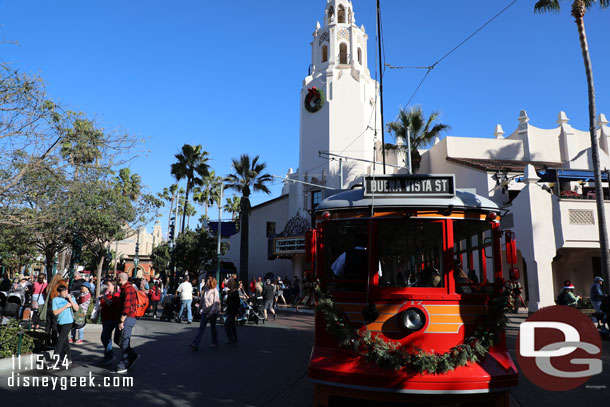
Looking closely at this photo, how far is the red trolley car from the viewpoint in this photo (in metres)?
5.00

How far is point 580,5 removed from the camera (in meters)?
17.0

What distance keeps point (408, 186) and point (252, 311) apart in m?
13.6

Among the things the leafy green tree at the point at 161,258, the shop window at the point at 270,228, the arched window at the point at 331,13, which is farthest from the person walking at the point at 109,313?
the leafy green tree at the point at 161,258

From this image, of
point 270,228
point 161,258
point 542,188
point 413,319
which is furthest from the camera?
point 161,258

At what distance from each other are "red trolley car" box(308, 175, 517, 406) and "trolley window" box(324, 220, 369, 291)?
0.04 ft

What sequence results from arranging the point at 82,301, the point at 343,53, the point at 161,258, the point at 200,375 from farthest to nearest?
the point at 161,258
the point at 343,53
the point at 82,301
the point at 200,375

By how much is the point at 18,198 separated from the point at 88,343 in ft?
13.7

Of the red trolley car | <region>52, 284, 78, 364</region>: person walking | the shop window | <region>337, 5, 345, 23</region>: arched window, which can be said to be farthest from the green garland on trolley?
<region>337, 5, 345, 23</region>: arched window

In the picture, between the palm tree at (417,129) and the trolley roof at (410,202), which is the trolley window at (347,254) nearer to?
the trolley roof at (410,202)

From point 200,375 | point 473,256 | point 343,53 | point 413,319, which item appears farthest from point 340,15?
point 413,319

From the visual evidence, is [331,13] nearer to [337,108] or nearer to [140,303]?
[337,108]

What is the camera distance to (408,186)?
581cm

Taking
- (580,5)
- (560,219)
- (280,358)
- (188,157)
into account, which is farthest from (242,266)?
(580,5)

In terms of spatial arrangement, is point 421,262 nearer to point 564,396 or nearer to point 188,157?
point 564,396
